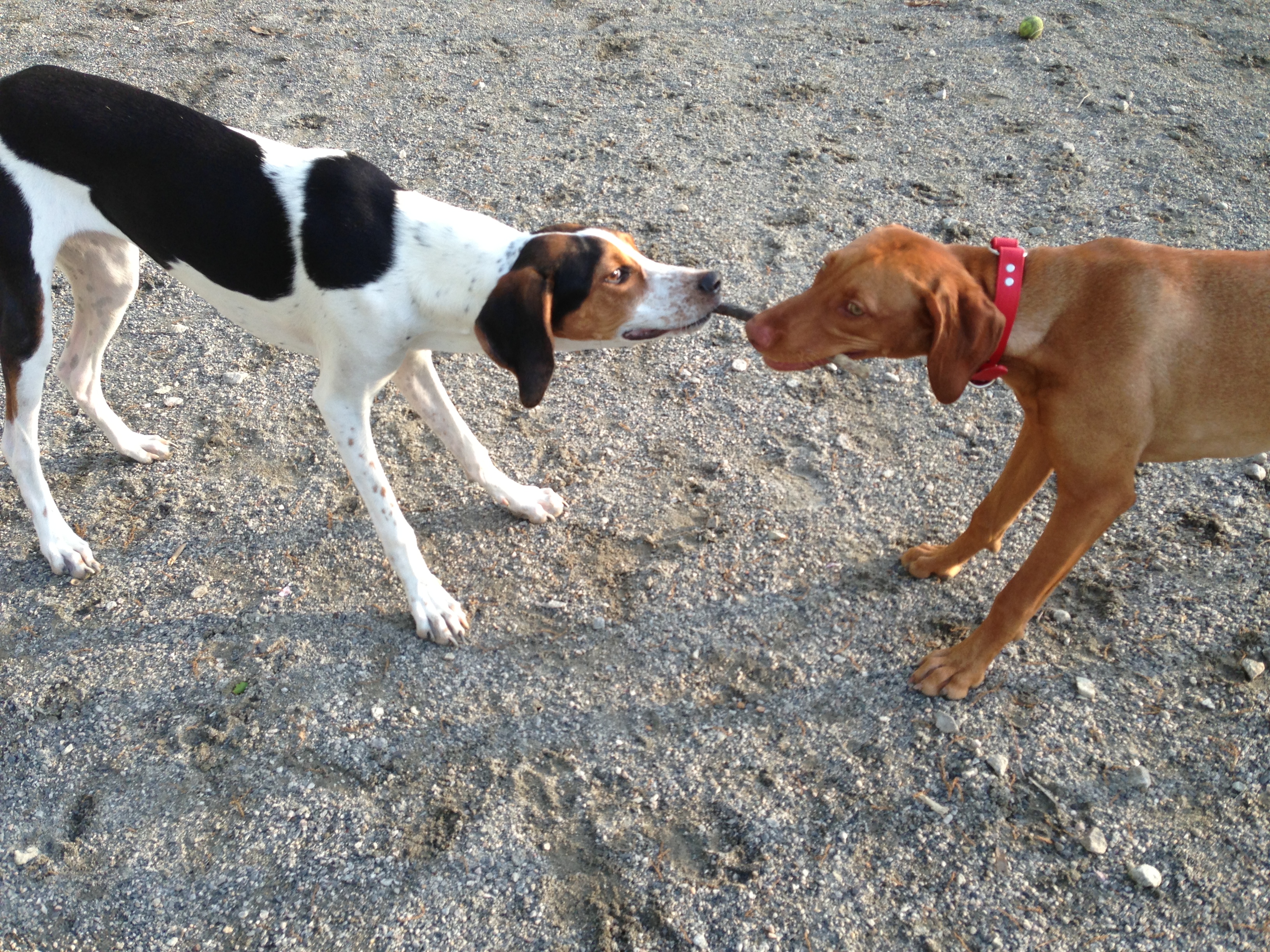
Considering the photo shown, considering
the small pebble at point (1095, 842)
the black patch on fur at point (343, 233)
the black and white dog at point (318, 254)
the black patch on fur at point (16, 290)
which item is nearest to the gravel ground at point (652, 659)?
the small pebble at point (1095, 842)

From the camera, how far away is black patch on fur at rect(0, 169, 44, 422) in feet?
10.2

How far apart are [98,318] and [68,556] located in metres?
0.98

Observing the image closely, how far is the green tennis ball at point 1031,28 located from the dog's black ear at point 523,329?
6221 millimetres

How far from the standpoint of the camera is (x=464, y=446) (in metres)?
3.81

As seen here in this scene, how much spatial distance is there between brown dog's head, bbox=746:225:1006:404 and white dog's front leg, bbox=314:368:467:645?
1377 millimetres

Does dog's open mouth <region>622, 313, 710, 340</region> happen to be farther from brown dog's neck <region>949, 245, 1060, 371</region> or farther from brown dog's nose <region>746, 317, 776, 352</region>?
brown dog's neck <region>949, 245, 1060, 371</region>

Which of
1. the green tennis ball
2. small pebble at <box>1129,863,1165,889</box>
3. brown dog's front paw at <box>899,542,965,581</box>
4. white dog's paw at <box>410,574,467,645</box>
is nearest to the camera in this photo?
small pebble at <box>1129,863,1165,889</box>

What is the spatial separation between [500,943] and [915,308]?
220 cm

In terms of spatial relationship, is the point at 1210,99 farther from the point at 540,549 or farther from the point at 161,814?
the point at 161,814

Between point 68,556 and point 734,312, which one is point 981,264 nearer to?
point 734,312

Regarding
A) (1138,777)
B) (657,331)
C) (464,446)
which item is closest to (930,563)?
(1138,777)

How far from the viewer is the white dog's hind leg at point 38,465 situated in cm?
336

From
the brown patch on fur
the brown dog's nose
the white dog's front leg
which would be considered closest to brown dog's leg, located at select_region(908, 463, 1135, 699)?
the brown dog's nose

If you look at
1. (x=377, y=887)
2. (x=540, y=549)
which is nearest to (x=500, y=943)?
(x=377, y=887)
